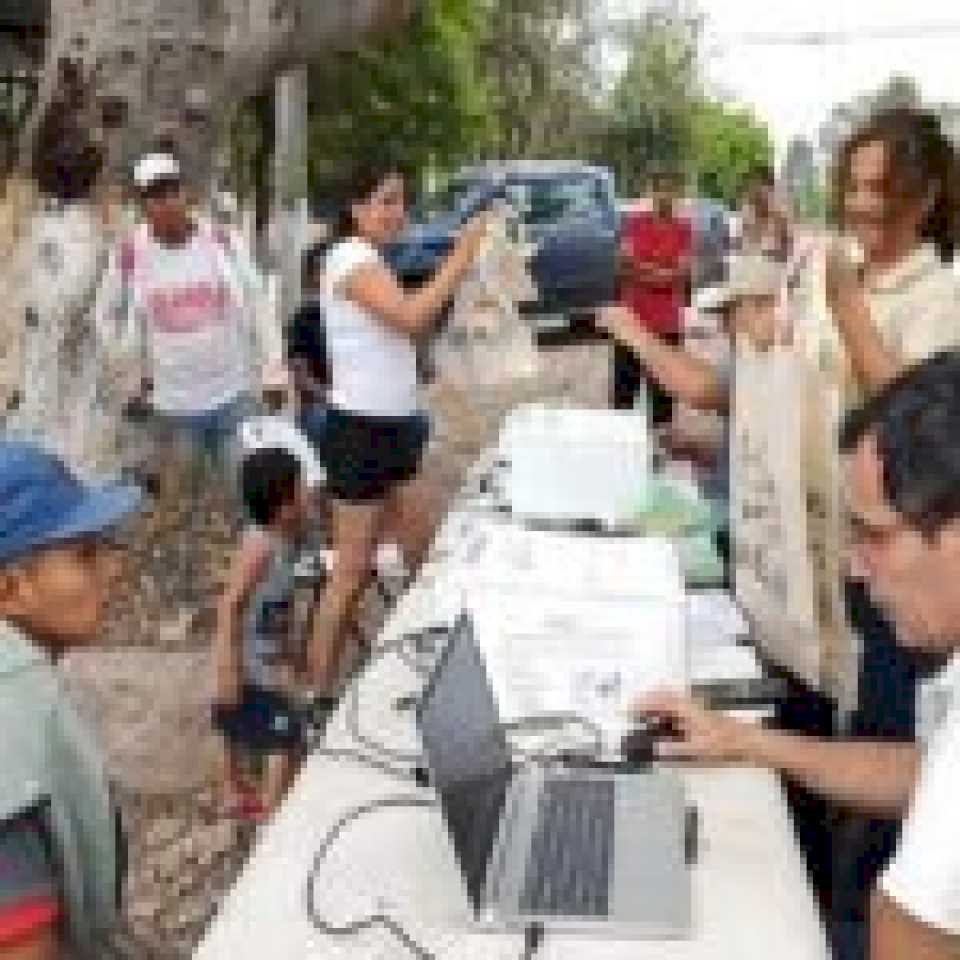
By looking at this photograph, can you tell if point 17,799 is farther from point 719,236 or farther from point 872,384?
point 719,236

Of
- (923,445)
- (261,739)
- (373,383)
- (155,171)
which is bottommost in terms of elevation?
(261,739)

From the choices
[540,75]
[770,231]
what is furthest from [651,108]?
[770,231]

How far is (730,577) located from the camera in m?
3.57

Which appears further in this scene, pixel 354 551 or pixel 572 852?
pixel 354 551

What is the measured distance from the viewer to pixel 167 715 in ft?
17.7

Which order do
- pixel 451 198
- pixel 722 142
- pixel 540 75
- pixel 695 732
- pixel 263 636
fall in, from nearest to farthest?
pixel 695 732
pixel 263 636
pixel 451 198
pixel 540 75
pixel 722 142

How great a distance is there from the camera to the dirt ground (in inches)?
164

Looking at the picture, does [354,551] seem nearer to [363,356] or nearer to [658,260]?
[363,356]

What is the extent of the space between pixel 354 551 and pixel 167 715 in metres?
0.69

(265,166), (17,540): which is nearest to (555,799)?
(17,540)

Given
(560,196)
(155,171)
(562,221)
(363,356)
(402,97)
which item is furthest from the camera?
(402,97)

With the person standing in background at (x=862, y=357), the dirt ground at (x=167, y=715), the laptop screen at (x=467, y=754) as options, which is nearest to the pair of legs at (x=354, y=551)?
the dirt ground at (x=167, y=715)

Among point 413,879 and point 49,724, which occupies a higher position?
point 49,724

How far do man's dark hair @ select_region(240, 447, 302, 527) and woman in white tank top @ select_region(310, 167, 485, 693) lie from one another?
0.45 metres
